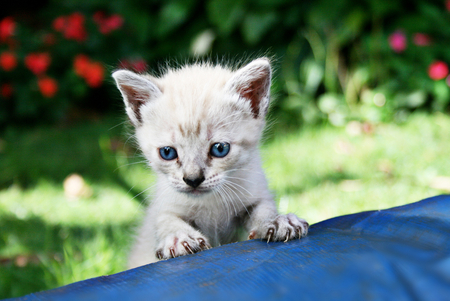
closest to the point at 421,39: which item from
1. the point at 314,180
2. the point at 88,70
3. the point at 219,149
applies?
the point at 314,180

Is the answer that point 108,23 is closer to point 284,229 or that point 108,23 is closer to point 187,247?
point 187,247

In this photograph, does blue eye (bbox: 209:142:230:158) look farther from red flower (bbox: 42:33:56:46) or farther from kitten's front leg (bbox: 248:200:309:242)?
red flower (bbox: 42:33:56:46)

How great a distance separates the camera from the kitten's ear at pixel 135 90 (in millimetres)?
1854

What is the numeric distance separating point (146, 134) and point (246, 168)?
469 mm

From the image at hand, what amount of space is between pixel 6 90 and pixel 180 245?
4652 mm

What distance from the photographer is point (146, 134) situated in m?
1.91

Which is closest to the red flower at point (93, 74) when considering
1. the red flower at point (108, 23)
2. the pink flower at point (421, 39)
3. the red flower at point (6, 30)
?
the red flower at point (108, 23)

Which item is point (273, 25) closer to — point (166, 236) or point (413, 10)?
point (413, 10)

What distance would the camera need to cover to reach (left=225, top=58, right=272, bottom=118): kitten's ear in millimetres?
1802

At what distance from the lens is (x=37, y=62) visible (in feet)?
17.1

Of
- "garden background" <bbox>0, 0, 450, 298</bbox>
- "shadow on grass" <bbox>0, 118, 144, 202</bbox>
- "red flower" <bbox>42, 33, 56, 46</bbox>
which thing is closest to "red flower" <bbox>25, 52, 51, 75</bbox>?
"garden background" <bbox>0, 0, 450, 298</bbox>

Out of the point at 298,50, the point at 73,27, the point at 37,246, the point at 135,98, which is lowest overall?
the point at 37,246

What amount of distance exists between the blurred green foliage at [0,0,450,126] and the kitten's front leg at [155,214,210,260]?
290 cm

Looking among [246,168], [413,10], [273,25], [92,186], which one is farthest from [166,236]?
[413,10]
